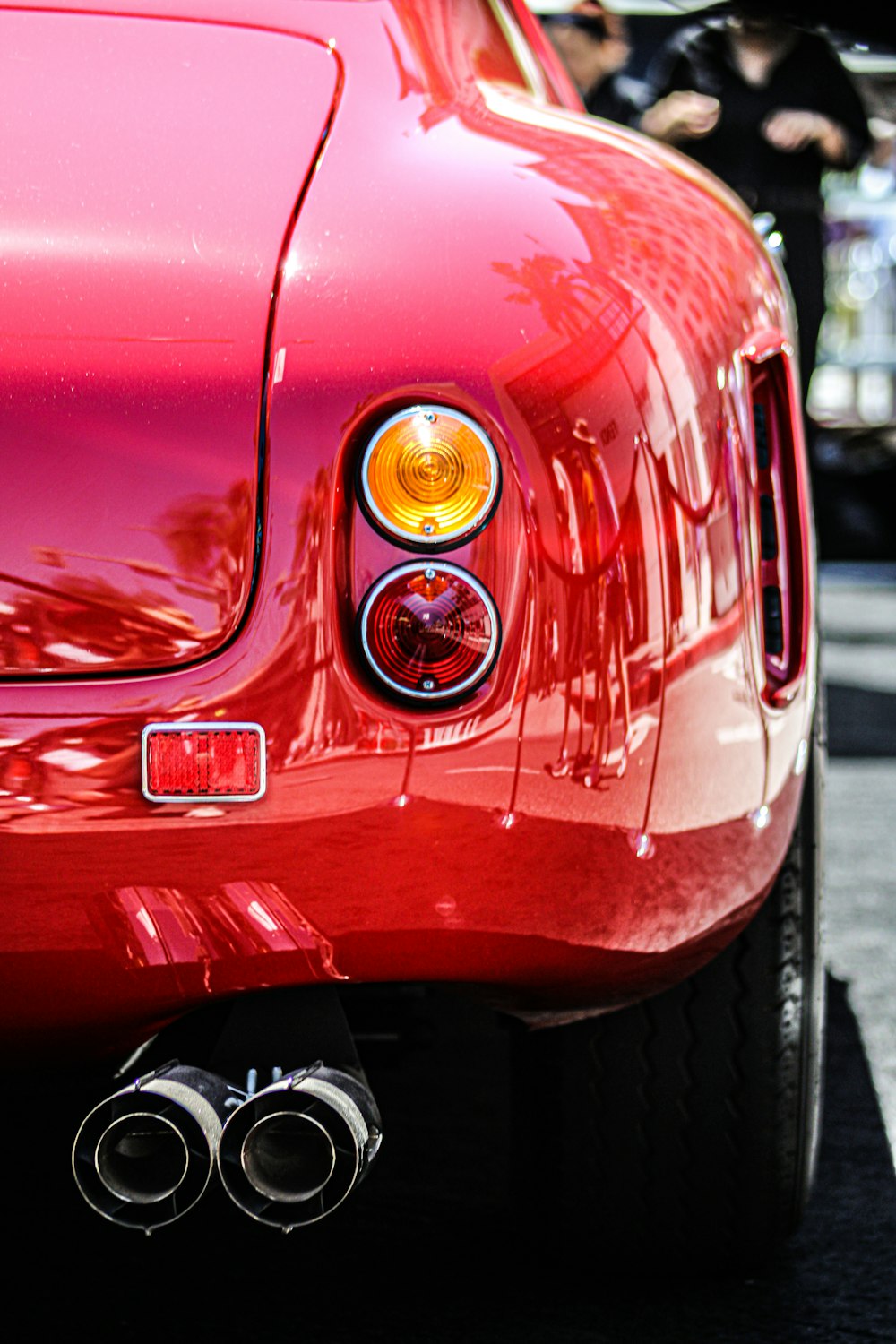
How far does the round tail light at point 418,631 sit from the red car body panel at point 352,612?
0.05ft

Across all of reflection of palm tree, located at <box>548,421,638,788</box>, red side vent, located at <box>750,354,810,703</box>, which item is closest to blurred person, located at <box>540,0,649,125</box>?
red side vent, located at <box>750,354,810,703</box>

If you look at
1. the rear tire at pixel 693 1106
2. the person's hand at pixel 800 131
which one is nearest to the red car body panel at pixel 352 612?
the rear tire at pixel 693 1106

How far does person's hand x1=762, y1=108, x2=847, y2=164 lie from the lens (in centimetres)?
685

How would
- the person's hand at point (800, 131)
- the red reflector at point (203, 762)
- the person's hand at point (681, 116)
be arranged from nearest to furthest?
the red reflector at point (203, 762), the person's hand at point (681, 116), the person's hand at point (800, 131)

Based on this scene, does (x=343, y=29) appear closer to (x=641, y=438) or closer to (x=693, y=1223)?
(x=641, y=438)

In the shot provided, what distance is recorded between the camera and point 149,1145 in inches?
62.4

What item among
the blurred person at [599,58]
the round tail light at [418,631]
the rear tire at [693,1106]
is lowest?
the rear tire at [693,1106]

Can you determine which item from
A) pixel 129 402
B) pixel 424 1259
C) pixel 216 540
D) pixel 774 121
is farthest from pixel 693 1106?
pixel 774 121

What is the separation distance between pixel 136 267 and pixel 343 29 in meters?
0.68

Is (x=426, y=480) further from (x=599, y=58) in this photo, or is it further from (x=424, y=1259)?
(x=599, y=58)

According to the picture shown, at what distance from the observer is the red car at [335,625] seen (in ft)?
5.04

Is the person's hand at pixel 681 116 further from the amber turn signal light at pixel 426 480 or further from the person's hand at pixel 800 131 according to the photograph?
the amber turn signal light at pixel 426 480

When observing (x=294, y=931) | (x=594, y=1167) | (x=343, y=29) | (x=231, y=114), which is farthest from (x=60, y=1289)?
(x=343, y=29)

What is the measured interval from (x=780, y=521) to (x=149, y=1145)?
2.91 ft
